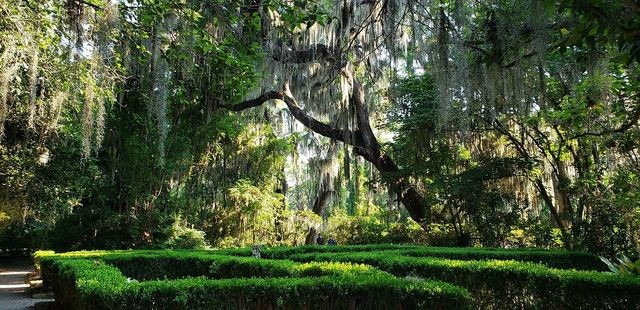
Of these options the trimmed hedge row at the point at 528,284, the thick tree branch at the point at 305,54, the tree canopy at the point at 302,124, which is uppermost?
the thick tree branch at the point at 305,54

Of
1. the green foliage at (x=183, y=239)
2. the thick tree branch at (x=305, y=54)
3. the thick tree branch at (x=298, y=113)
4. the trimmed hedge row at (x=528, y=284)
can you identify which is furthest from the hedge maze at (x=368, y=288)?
the green foliage at (x=183, y=239)

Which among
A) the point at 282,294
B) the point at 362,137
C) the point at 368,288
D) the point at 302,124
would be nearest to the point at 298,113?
the point at 302,124

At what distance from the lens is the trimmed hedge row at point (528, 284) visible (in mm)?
3979

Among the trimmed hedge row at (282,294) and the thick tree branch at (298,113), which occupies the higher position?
the thick tree branch at (298,113)

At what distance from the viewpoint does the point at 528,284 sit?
4.57 metres

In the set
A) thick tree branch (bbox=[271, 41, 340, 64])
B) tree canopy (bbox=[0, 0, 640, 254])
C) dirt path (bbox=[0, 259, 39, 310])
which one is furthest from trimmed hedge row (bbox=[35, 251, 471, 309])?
thick tree branch (bbox=[271, 41, 340, 64])

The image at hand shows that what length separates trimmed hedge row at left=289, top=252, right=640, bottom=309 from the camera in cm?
398

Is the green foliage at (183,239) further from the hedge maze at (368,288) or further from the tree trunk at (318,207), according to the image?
the hedge maze at (368,288)

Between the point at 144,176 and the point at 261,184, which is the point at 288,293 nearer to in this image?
the point at 144,176

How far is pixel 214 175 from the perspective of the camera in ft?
51.1

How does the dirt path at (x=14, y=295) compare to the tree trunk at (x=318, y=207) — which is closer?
the dirt path at (x=14, y=295)

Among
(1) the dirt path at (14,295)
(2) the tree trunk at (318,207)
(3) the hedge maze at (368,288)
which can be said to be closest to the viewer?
(3) the hedge maze at (368,288)

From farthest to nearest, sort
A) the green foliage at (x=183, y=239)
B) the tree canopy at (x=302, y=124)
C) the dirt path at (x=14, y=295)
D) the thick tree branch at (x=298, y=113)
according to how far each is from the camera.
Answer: the green foliage at (x=183, y=239) < the thick tree branch at (x=298, y=113) < the dirt path at (x=14, y=295) < the tree canopy at (x=302, y=124)

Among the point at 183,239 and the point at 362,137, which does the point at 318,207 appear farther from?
the point at 362,137
